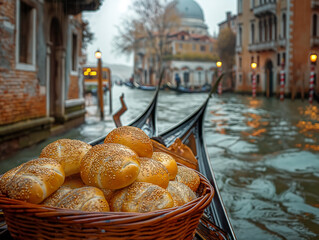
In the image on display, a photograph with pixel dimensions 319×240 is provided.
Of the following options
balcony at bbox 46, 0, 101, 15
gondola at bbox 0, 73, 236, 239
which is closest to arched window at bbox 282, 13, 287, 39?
balcony at bbox 46, 0, 101, 15

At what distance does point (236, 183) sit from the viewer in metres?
2.52

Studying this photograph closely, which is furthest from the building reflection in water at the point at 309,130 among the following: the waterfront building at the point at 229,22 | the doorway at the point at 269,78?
the waterfront building at the point at 229,22

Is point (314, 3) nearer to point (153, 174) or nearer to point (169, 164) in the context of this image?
point (169, 164)

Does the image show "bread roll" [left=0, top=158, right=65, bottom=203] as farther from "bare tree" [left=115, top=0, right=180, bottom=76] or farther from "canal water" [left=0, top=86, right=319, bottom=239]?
"bare tree" [left=115, top=0, right=180, bottom=76]

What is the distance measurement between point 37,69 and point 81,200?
362 centimetres

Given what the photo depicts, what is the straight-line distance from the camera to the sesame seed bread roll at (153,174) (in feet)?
2.33

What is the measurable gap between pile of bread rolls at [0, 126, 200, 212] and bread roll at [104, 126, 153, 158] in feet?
0.11

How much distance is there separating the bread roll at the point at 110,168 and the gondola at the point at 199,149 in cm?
24

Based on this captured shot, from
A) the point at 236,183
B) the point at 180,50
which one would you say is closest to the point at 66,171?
the point at 236,183

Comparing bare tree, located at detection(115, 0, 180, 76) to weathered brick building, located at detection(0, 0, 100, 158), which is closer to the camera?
weathered brick building, located at detection(0, 0, 100, 158)

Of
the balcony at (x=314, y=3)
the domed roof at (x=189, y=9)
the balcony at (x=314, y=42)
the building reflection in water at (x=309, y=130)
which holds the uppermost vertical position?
the domed roof at (x=189, y=9)

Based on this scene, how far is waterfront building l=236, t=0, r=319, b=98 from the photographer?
12438 mm

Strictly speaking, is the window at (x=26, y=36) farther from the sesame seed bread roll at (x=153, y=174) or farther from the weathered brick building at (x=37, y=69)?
the sesame seed bread roll at (x=153, y=174)

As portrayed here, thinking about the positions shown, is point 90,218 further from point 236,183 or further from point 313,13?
point 313,13
